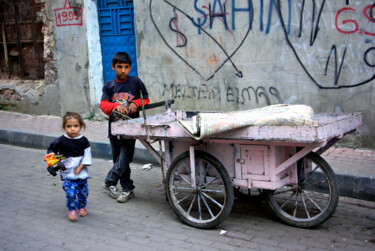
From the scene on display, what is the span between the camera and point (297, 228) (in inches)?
148

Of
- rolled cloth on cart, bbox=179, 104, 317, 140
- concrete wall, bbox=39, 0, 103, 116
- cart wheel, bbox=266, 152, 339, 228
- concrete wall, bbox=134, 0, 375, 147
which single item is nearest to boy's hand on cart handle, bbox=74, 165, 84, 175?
rolled cloth on cart, bbox=179, 104, 317, 140

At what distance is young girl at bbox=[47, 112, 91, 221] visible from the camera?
164 inches

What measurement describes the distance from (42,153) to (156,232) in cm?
436

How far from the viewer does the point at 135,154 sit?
262 inches

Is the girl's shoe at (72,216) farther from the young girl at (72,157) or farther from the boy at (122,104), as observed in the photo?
the boy at (122,104)

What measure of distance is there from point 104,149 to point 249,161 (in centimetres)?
381

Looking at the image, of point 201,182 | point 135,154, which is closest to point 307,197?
point 201,182

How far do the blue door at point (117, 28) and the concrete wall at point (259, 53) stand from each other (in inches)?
18.1

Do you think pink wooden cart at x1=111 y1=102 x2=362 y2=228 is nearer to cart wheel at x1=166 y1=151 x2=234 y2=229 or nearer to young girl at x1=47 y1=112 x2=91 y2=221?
cart wheel at x1=166 y1=151 x2=234 y2=229

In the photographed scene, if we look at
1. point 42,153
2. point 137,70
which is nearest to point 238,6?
point 137,70

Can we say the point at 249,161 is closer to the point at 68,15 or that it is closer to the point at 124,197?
the point at 124,197

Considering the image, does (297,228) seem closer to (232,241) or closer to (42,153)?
(232,241)

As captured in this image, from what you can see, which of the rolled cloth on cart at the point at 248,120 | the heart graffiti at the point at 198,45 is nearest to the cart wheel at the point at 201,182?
the rolled cloth on cart at the point at 248,120

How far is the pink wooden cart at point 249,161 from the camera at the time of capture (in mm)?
3463
